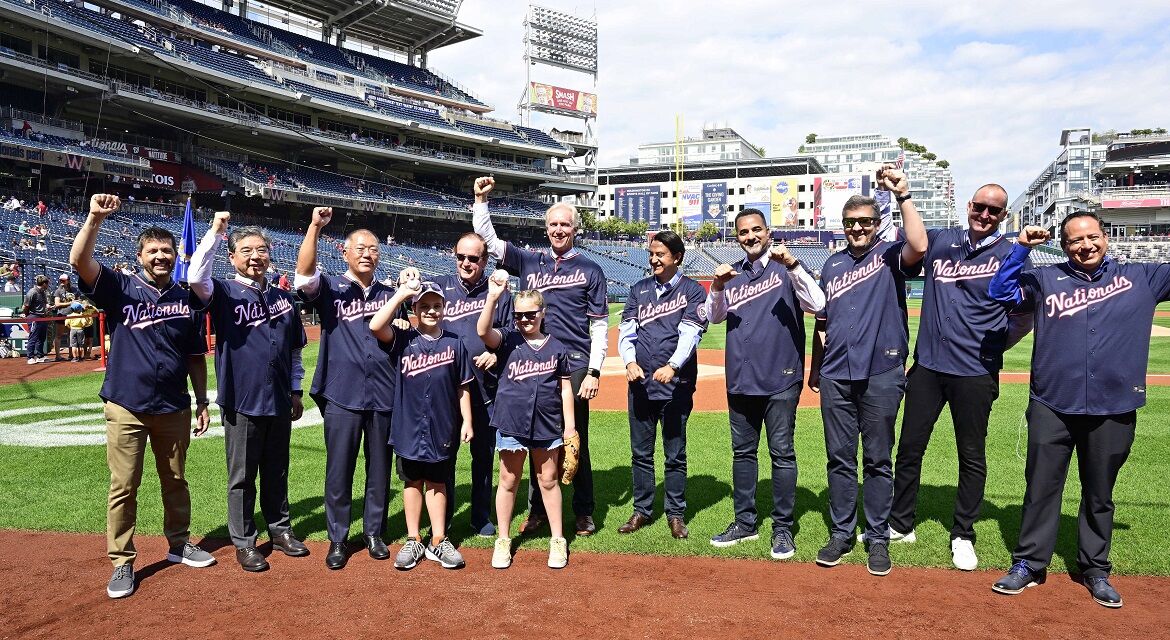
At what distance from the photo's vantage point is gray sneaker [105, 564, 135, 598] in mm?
4344

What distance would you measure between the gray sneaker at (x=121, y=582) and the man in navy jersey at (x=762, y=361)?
375 cm

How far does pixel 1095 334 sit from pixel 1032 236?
→ 2.21ft

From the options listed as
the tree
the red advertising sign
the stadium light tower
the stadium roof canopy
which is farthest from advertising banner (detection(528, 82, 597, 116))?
the red advertising sign

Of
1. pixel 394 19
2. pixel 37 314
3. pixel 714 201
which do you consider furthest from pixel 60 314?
pixel 714 201

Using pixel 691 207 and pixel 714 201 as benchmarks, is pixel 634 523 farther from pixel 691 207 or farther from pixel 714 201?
pixel 691 207

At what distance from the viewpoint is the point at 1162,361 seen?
49.8 feet

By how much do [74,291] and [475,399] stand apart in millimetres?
18868

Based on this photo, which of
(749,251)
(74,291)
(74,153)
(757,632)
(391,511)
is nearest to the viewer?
(757,632)

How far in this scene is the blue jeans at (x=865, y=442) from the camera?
4.71 metres

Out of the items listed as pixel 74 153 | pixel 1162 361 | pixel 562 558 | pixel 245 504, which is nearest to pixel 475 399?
pixel 562 558

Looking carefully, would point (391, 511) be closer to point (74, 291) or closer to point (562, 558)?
point (562, 558)

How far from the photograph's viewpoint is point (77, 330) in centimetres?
1650

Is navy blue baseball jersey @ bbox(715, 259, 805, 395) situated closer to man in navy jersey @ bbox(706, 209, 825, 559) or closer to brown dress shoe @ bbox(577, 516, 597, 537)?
man in navy jersey @ bbox(706, 209, 825, 559)

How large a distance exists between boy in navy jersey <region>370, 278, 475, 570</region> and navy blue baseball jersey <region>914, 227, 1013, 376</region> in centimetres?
313
